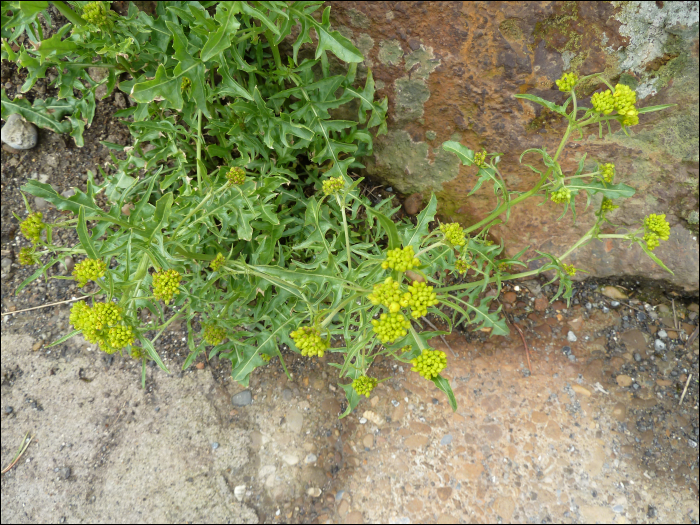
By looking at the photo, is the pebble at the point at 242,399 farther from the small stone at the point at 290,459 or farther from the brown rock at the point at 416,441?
the brown rock at the point at 416,441

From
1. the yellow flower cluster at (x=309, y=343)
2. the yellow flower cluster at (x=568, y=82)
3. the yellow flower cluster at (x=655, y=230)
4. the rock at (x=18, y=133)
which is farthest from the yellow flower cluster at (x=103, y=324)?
the yellow flower cluster at (x=655, y=230)

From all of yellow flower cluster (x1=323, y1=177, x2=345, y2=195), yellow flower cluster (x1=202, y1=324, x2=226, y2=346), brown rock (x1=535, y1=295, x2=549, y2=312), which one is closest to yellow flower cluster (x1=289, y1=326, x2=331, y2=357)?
yellow flower cluster (x1=323, y1=177, x2=345, y2=195)

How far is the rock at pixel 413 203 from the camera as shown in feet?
11.0

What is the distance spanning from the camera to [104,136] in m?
3.47

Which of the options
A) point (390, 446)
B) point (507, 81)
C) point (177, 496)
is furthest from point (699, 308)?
point (177, 496)

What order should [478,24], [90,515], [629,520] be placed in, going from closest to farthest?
[478,24]
[629,520]
[90,515]

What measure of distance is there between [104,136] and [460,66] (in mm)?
2640

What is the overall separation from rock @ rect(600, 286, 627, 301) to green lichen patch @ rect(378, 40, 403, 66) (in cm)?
226

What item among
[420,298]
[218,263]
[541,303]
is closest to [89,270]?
[218,263]

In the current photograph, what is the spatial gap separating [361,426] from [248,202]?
5.93 feet

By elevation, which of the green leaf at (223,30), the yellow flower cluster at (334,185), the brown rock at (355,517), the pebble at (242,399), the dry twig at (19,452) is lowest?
the dry twig at (19,452)

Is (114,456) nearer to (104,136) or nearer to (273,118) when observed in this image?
(104,136)

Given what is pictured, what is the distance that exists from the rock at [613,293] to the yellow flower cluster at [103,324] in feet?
10.5

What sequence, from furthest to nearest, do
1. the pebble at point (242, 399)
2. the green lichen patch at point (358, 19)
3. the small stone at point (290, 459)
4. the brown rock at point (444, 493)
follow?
the pebble at point (242, 399) → the small stone at point (290, 459) → the brown rock at point (444, 493) → the green lichen patch at point (358, 19)
